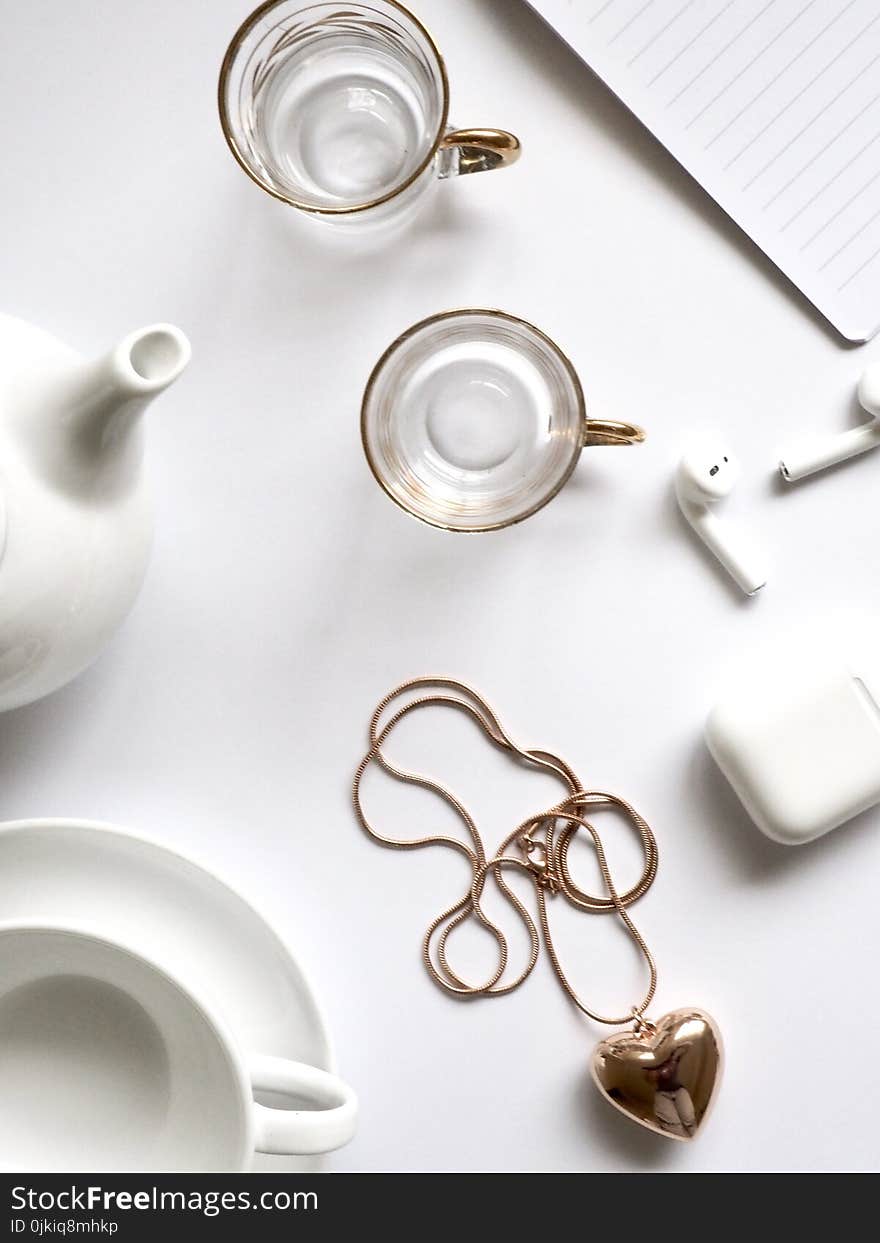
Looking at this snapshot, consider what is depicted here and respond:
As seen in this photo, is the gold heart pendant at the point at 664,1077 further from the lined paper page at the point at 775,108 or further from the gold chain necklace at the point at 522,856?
the lined paper page at the point at 775,108

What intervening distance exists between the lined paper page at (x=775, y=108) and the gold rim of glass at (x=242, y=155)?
113 millimetres

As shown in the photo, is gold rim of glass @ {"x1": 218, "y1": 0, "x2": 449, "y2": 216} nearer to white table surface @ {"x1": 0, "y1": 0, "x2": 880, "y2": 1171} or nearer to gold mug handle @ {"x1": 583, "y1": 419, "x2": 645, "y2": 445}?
white table surface @ {"x1": 0, "y1": 0, "x2": 880, "y2": 1171}

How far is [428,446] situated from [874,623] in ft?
1.02

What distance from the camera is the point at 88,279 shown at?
2.47ft

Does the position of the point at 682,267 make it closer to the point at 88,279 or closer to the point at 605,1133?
the point at 88,279

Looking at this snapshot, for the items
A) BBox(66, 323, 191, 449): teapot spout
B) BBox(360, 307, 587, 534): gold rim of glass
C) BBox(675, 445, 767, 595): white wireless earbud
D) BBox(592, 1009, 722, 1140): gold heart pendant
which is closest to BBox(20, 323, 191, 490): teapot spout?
BBox(66, 323, 191, 449): teapot spout

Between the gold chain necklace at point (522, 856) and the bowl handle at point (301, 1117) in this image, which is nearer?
the bowl handle at point (301, 1117)

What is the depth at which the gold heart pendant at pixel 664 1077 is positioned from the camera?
74 centimetres

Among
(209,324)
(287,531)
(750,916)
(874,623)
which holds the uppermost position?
(209,324)

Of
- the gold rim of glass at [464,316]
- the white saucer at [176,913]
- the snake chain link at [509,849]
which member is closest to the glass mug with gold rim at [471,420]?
the gold rim of glass at [464,316]

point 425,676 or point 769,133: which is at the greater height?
point 769,133

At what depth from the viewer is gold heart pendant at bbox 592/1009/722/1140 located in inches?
29.3

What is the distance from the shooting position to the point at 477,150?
70cm
